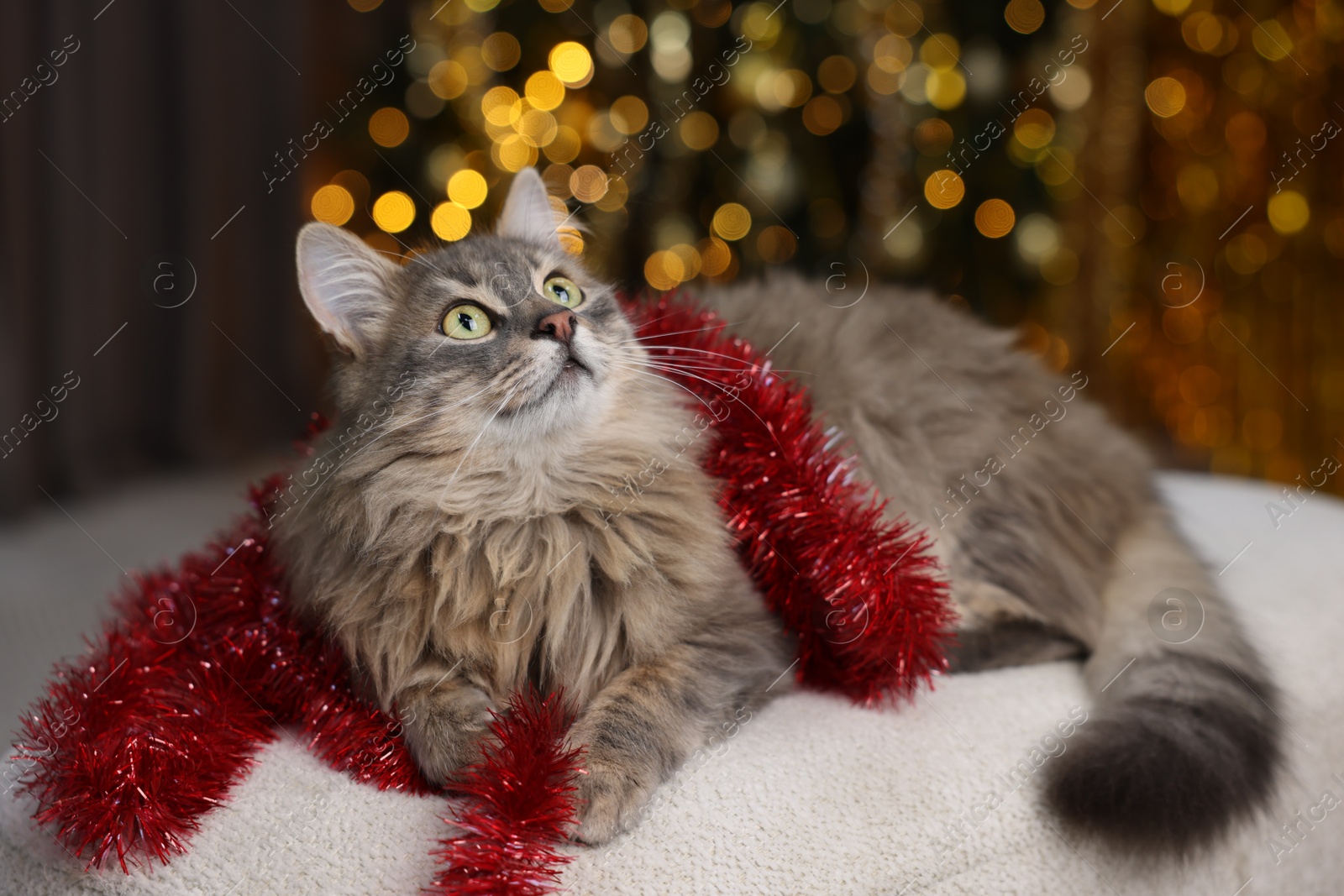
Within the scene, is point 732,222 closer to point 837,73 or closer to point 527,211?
A: point 837,73

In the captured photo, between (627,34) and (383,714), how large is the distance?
280cm

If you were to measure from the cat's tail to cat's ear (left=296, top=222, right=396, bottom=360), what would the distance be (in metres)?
1.12

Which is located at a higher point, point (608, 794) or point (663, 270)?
point (608, 794)

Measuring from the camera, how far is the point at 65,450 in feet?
12.3

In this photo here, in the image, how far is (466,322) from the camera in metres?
1.31

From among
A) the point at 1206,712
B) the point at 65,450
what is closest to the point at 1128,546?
the point at 1206,712

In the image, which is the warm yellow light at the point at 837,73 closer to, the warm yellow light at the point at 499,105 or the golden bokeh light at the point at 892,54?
the golden bokeh light at the point at 892,54

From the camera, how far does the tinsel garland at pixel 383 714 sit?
3.46 ft

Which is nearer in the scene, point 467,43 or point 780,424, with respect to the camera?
point 780,424

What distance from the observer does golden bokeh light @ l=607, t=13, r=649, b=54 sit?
333 cm

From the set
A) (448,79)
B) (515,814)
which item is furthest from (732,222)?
(515,814)

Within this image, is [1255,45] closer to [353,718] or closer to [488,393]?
[488,393]

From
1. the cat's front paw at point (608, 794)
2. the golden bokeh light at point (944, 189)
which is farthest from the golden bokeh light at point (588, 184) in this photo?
the cat's front paw at point (608, 794)

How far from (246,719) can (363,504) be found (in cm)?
34
